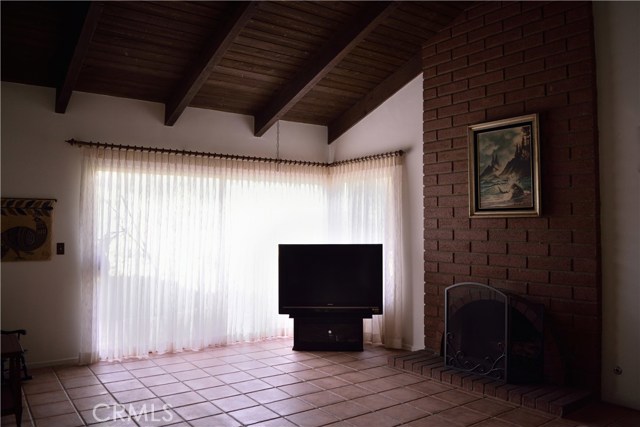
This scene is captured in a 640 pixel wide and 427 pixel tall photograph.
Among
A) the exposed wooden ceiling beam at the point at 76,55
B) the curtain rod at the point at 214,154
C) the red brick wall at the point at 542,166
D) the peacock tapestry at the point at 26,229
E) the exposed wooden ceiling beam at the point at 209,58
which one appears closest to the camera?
the exposed wooden ceiling beam at the point at 76,55

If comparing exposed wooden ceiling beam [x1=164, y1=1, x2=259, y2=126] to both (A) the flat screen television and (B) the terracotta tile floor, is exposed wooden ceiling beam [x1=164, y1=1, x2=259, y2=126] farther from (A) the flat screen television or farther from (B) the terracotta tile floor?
(B) the terracotta tile floor

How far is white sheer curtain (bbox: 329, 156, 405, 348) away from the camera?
17.4 ft

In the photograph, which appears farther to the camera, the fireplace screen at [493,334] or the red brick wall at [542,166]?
the fireplace screen at [493,334]

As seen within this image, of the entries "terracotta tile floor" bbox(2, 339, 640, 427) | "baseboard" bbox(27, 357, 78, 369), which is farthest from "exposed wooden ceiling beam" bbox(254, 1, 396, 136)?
"baseboard" bbox(27, 357, 78, 369)

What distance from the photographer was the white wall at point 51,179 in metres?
4.48

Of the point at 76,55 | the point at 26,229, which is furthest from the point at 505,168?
the point at 26,229

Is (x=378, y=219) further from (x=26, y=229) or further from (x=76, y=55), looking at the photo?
(x=26, y=229)

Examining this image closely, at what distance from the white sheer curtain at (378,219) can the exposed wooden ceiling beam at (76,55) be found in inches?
123

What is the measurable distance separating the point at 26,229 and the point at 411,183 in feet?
12.6

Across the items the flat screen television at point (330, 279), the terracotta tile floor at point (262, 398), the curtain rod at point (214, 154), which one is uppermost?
the curtain rod at point (214, 154)

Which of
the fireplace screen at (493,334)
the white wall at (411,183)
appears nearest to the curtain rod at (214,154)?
the white wall at (411,183)

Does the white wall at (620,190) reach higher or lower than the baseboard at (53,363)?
higher

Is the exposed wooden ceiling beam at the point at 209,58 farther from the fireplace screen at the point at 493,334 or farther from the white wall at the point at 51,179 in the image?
the fireplace screen at the point at 493,334

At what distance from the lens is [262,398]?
3746mm
